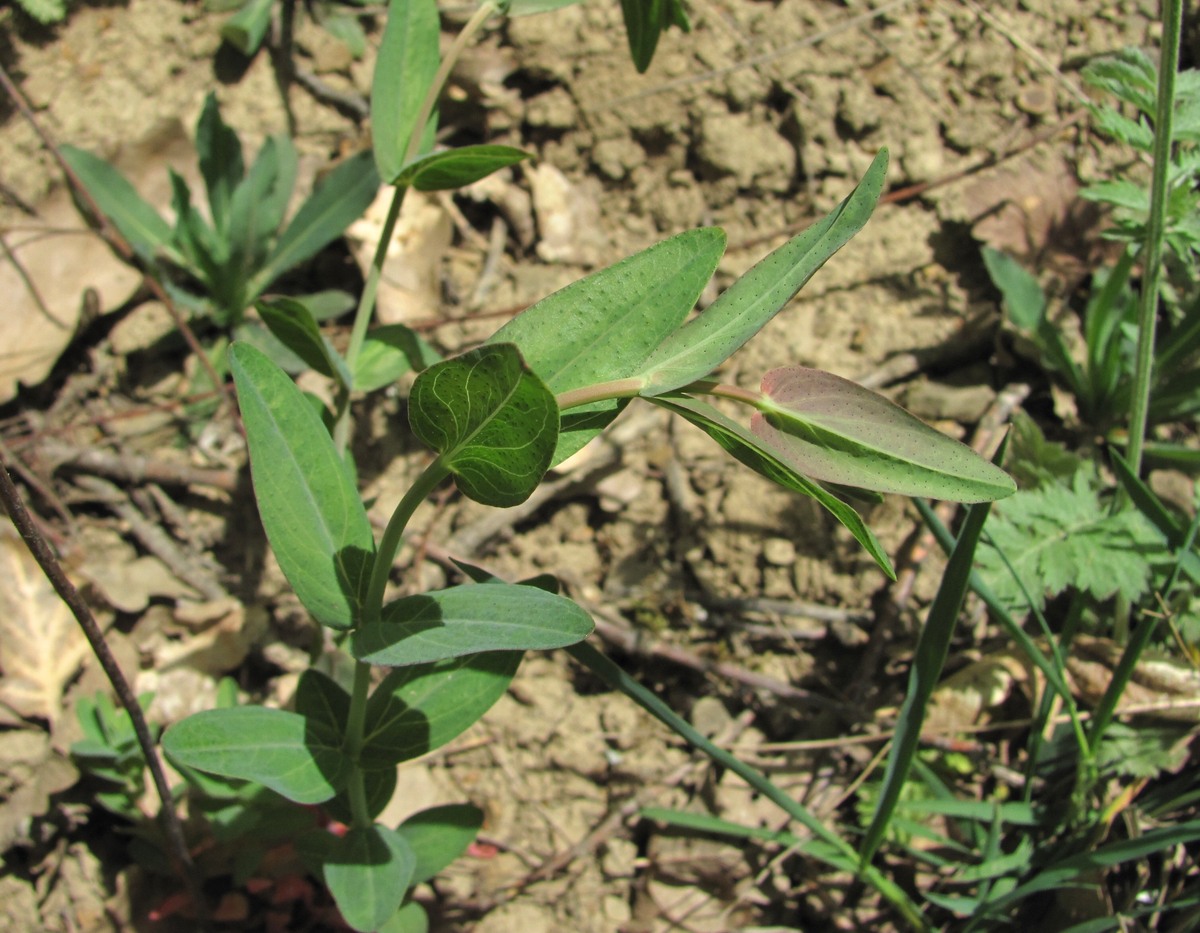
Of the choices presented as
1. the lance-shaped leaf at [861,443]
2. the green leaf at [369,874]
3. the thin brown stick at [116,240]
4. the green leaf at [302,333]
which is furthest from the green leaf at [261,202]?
the lance-shaped leaf at [861,443]

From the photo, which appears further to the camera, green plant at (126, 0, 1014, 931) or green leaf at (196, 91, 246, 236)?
green leaf at (196, 91, 246, 236)

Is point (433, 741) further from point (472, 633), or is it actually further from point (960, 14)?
point (960, 14)

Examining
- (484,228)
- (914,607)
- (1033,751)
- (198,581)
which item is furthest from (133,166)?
(1033,751)

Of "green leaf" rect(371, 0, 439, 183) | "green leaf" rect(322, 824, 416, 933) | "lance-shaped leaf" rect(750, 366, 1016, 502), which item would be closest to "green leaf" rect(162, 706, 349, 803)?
"green leaf" rect(322, 824, 416, 933)

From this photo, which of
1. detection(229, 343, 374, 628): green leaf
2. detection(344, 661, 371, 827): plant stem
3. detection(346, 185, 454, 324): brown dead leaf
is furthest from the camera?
detection(346, 185, 454, 324): brown dead leaf

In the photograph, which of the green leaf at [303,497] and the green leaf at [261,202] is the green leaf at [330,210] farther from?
the green leaf at [303,497]

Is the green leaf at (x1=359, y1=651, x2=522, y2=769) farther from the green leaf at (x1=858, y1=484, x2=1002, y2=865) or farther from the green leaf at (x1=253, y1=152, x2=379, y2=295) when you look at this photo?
the green leaf at (x1=253, y1=152, x2=379, y2=295)
